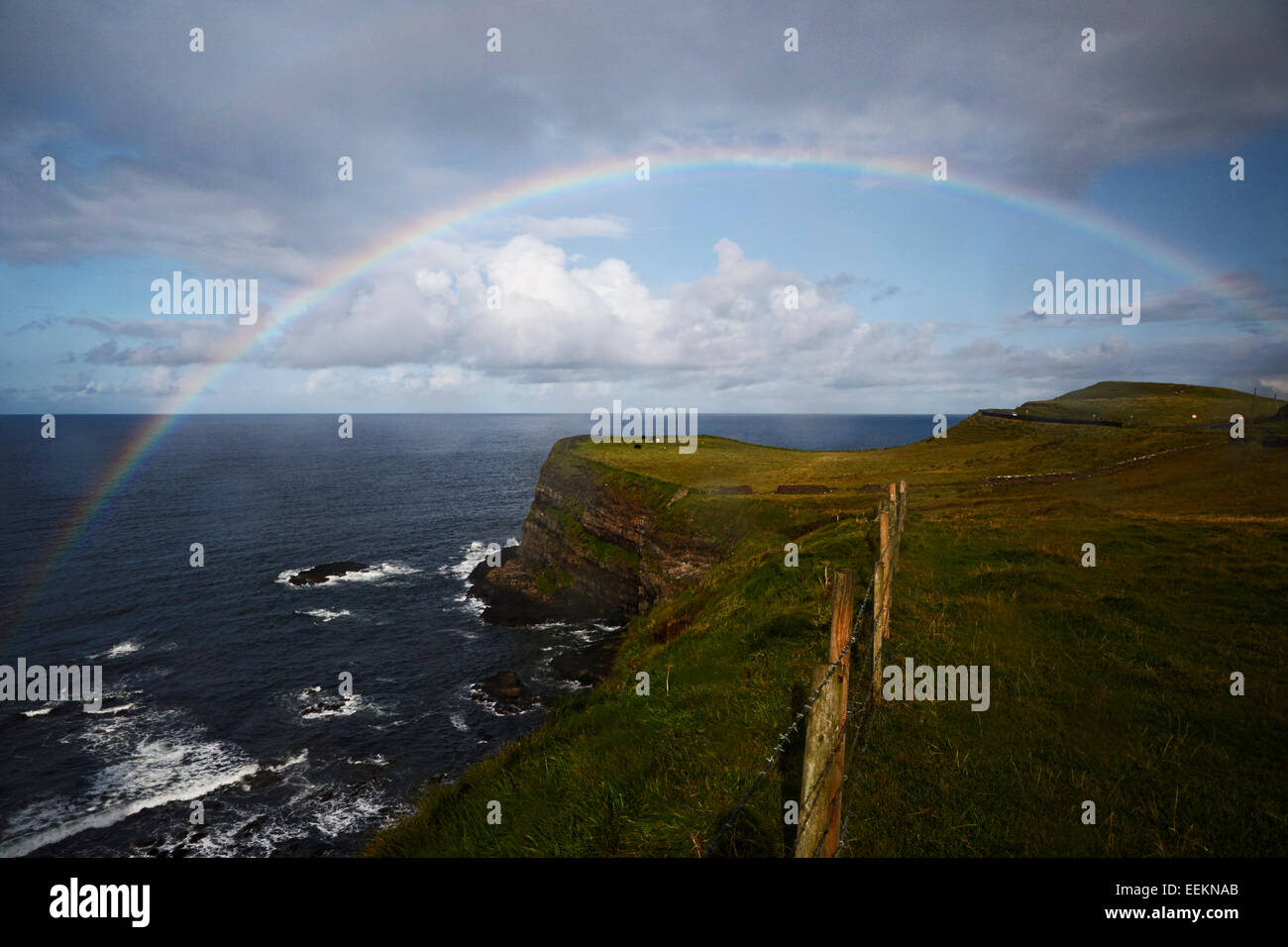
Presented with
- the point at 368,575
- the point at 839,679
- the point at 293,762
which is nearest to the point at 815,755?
the point at 839,679

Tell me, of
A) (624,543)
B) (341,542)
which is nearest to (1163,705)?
(624,543)

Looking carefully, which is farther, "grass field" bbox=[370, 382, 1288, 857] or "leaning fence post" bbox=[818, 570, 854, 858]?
"grass field" bbox=[370, 382, 1288, 857]

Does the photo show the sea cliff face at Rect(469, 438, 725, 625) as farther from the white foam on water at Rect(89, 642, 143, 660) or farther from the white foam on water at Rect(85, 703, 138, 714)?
the white foam on water at Rect(89, 642, 143, 660)

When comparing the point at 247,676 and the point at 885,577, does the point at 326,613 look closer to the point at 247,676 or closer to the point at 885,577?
the point at 247,676

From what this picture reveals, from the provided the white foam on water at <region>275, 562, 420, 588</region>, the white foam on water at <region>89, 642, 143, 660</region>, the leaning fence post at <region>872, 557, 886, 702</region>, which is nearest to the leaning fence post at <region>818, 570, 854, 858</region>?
the leaning fence post at <region>872, 557, 886, 702</region>
